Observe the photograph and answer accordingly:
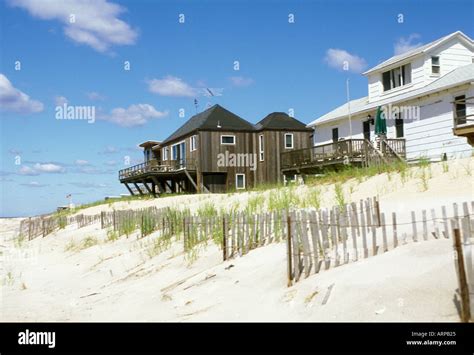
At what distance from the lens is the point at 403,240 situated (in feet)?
26.3

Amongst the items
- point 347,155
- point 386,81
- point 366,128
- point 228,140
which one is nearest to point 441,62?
point 386,81

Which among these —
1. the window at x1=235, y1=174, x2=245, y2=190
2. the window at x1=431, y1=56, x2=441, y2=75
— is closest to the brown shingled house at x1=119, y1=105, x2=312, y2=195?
the window at x1=235, y1=174, x2=245, y2=190

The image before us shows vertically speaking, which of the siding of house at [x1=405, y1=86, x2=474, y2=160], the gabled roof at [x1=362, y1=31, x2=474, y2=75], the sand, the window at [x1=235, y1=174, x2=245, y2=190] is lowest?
the sand

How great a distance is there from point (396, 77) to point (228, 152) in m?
15.8

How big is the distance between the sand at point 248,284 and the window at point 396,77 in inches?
499

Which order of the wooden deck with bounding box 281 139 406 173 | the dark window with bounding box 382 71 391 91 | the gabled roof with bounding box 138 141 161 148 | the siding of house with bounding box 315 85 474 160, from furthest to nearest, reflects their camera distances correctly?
the gabled roof with bounding box 138 141 161 148, the dark window with bounding box 382 71 391 91, the wooden deck with bounding box 281 139 406 173, the siding of house with bounding box 315 85 474 160

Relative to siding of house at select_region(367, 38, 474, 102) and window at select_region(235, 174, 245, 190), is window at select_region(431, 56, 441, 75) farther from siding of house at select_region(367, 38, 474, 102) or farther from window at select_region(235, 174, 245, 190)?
window at select_region(235, 174, 245, 190)

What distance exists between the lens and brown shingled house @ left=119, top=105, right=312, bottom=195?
130 ft

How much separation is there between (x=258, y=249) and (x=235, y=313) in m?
3.30

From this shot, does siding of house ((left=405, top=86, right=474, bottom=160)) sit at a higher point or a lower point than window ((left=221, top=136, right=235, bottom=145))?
lower

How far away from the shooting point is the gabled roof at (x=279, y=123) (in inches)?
1606

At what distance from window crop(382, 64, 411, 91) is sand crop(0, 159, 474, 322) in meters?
12.7

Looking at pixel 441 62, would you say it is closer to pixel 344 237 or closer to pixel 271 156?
pixel 271 156

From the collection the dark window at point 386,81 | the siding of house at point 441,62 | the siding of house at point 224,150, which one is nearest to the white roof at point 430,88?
the siding of house at point 441,62
